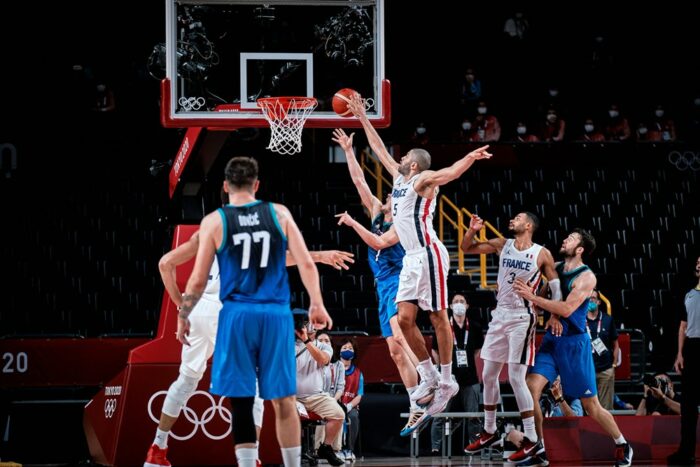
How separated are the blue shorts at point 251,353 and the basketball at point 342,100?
327 centimetres

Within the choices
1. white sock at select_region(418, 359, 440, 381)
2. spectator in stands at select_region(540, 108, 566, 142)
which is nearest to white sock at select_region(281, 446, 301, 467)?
white sock at select_region(418, 359, 440, 381)

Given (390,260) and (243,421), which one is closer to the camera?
(243,421)

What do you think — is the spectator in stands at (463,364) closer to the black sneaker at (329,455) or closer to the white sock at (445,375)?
the black sneaker at (329,455)

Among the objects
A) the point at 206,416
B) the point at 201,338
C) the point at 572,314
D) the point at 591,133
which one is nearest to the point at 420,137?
the point at 591,133

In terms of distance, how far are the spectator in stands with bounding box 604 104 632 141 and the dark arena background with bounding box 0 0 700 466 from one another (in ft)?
0.15

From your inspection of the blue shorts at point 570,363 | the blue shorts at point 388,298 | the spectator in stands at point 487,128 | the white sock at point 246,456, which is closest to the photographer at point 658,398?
the blue shorts at point 570,363

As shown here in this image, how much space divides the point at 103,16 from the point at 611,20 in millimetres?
11733

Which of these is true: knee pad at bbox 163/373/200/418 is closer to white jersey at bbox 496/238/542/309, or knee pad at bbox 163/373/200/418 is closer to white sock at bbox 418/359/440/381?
white sock at bbox 418/359/440/381

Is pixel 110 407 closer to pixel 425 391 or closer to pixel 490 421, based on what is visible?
pixel 425 391

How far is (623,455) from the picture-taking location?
431 inches

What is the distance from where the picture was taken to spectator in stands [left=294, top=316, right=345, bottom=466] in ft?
37.7

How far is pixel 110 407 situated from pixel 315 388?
227 centimetres

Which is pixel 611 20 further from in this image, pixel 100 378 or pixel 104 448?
pixel 104 448

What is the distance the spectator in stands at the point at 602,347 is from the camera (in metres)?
13.3
